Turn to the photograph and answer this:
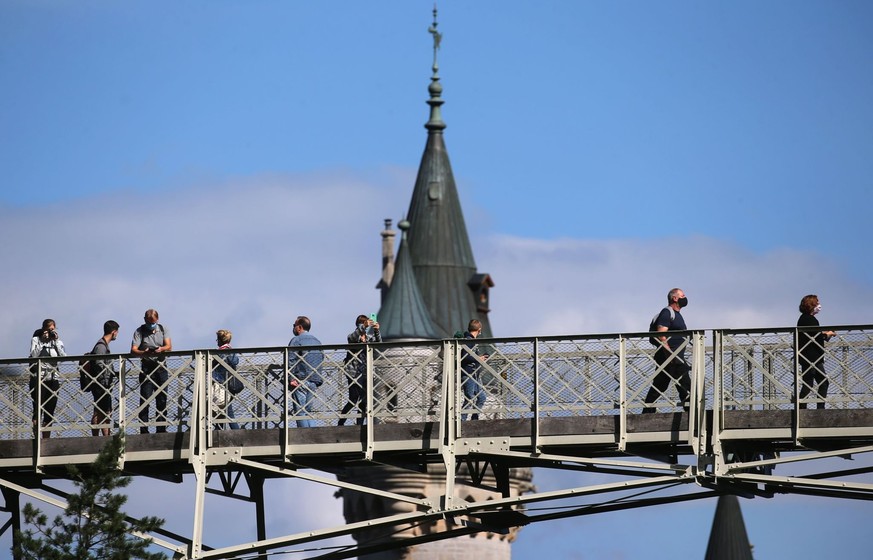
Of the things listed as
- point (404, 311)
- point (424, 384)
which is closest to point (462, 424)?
point (424, 384)

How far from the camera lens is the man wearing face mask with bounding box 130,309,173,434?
26719mm

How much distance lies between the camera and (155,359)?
2673 centimetres

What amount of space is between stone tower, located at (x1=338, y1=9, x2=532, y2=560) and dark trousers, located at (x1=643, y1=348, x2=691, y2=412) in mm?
61093

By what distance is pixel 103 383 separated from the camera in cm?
2684

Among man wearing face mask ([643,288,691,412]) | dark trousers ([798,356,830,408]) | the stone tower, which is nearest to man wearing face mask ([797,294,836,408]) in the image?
dark trousers ([798,356,830,408])

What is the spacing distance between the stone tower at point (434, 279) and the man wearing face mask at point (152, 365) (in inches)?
2344

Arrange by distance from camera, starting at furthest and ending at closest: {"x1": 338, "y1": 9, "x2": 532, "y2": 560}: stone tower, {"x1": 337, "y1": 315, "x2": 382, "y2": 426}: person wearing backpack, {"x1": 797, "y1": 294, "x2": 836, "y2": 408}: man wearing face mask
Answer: {"x1": 338, "y1": 9, "x2": 532, "y2": 560}: stone tower, {"x1": 337, "y1": 315, "x2": 382, "y2": 426}: person wearing backpack, {"x1": 797, "y1": 294, "x2": 836, "y2": 408}: man wearing face mask

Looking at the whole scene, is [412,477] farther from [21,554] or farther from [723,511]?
[21,554]

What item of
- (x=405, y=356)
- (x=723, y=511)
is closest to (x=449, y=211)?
(x=723, y=511)

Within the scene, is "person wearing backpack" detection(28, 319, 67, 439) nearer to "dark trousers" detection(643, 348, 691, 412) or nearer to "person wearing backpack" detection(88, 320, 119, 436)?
"person wearing backpack" detection(88, 320, 119, 436)

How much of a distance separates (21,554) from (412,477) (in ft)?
186

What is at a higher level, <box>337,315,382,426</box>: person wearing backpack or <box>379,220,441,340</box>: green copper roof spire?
<box>379,220,441,340</box>: green copper roof spire

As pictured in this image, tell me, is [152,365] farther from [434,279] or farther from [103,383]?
[434,279]

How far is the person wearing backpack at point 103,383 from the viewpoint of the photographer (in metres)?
26.8
